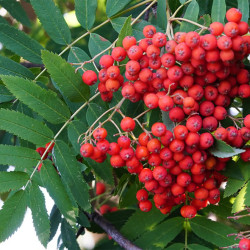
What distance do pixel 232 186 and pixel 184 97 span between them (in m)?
0.40

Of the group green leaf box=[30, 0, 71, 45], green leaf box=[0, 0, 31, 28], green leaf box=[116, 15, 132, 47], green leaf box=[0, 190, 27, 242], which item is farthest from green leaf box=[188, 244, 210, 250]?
green leaf box=[0, 0, 31, 28]

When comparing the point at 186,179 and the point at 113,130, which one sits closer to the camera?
the point at 186,179

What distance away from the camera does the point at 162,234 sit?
6.96 ft

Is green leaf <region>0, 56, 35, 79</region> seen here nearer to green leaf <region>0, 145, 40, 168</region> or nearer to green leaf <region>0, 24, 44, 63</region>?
green leaf <region>0, 24, 44, 63</region>

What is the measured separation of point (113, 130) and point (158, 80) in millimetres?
320

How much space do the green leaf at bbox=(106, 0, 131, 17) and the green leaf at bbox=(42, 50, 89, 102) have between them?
0.39 meters

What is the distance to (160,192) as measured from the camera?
1742 millimetres

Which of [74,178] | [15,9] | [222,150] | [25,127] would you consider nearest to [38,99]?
[25,127]

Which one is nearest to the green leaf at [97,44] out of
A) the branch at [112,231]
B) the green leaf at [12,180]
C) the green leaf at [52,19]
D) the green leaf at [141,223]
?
the green leaf at [52,19]

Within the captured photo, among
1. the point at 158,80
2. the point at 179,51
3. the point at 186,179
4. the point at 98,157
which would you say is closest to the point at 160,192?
the point at 186,179

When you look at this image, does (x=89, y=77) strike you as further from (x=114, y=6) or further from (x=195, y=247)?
(x=195, y=247)

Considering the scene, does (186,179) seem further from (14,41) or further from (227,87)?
(14,41)

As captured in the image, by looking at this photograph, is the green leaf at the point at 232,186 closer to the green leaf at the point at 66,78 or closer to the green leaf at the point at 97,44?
the green leaf at the point at 66,78

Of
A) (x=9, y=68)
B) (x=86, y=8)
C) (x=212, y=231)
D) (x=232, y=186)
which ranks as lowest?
(x=212, y=231)
